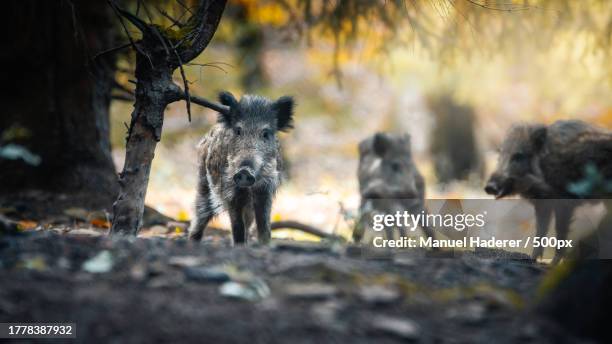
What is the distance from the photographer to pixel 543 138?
22.0 ft

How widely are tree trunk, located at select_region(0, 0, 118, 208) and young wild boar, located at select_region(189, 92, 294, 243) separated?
5.77 feet

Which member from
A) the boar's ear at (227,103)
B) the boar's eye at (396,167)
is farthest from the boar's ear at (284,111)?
the boar's eye at (396,167)

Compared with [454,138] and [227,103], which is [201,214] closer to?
[227,103]

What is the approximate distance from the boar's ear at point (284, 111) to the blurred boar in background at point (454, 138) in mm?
12080

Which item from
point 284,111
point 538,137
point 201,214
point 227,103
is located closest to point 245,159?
point 227,103

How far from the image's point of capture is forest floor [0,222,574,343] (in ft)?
9.80

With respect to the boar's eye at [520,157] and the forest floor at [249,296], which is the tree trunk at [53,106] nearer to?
the forest floor at [249,296]

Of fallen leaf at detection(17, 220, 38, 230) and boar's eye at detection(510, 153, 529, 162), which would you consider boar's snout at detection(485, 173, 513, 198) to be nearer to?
boar's eye at detection(510, 153, 529, 162)

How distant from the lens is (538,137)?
668 cm

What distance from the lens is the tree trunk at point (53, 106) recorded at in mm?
7691

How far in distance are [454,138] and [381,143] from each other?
11.6 metres

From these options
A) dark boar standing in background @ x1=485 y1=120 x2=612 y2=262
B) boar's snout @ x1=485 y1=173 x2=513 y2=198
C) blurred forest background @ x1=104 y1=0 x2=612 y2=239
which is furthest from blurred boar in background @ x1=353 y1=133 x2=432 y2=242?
dark boar standing in background @ x1=485 y1=120 x2=612 y2=262

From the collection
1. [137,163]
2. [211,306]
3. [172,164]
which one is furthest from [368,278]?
[172,164]

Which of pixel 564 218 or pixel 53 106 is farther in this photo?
pixel 53 106
